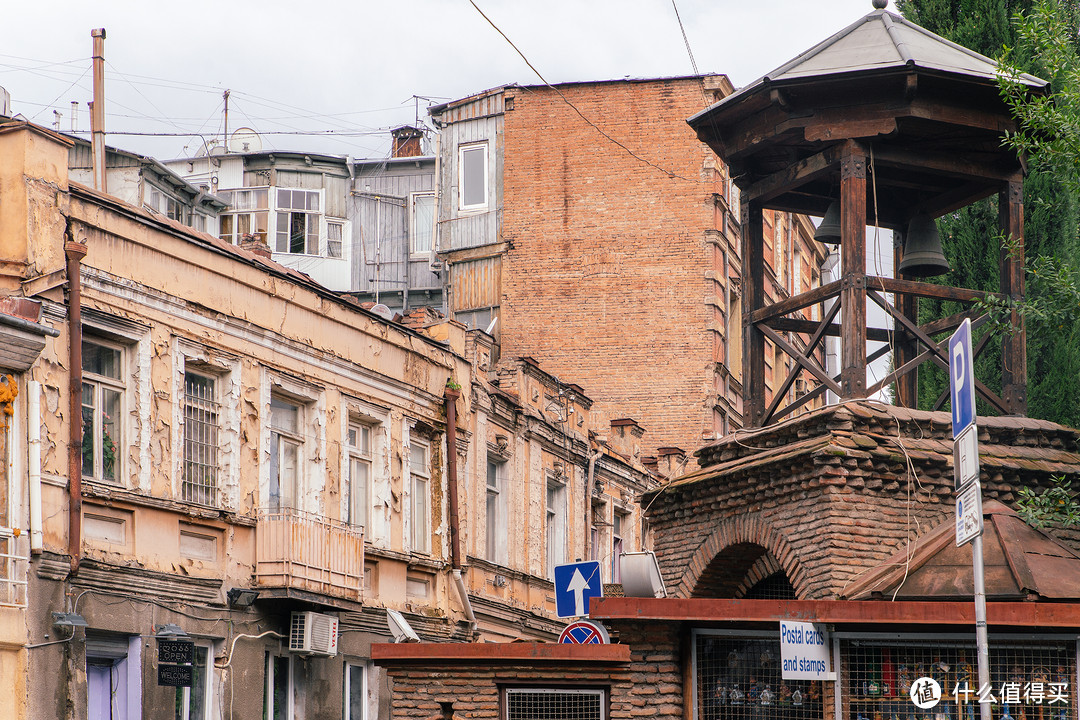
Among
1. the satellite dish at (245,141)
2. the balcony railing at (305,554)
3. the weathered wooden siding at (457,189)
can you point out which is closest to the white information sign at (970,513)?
the balcony railing at (305,554)

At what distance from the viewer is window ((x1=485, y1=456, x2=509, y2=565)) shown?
2978 cm

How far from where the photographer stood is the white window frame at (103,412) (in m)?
19.8

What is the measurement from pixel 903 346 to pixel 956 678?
4.81 metres

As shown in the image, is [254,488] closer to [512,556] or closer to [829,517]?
[512,556]

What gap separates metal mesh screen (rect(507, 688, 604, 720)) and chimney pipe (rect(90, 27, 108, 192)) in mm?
13309

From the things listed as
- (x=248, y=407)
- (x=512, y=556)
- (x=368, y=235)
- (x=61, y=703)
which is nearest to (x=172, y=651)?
(x=61, y=703)

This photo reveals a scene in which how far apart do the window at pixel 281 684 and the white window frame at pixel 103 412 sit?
4.07 metres

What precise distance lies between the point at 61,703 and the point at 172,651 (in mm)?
1931

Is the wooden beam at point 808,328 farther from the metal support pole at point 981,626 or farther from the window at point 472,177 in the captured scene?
the window at point 472,177

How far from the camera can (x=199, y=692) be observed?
21234mm

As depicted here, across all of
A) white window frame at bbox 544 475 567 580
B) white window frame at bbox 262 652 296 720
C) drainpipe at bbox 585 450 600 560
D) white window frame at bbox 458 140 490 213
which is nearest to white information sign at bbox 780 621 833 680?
white window frame at bbox 262 652 296 720

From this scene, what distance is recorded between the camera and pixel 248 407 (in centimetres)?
2262

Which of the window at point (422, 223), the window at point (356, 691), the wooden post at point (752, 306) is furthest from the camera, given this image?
the window at point (422, 223)

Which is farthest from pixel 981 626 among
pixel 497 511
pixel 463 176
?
pixel 463 176
